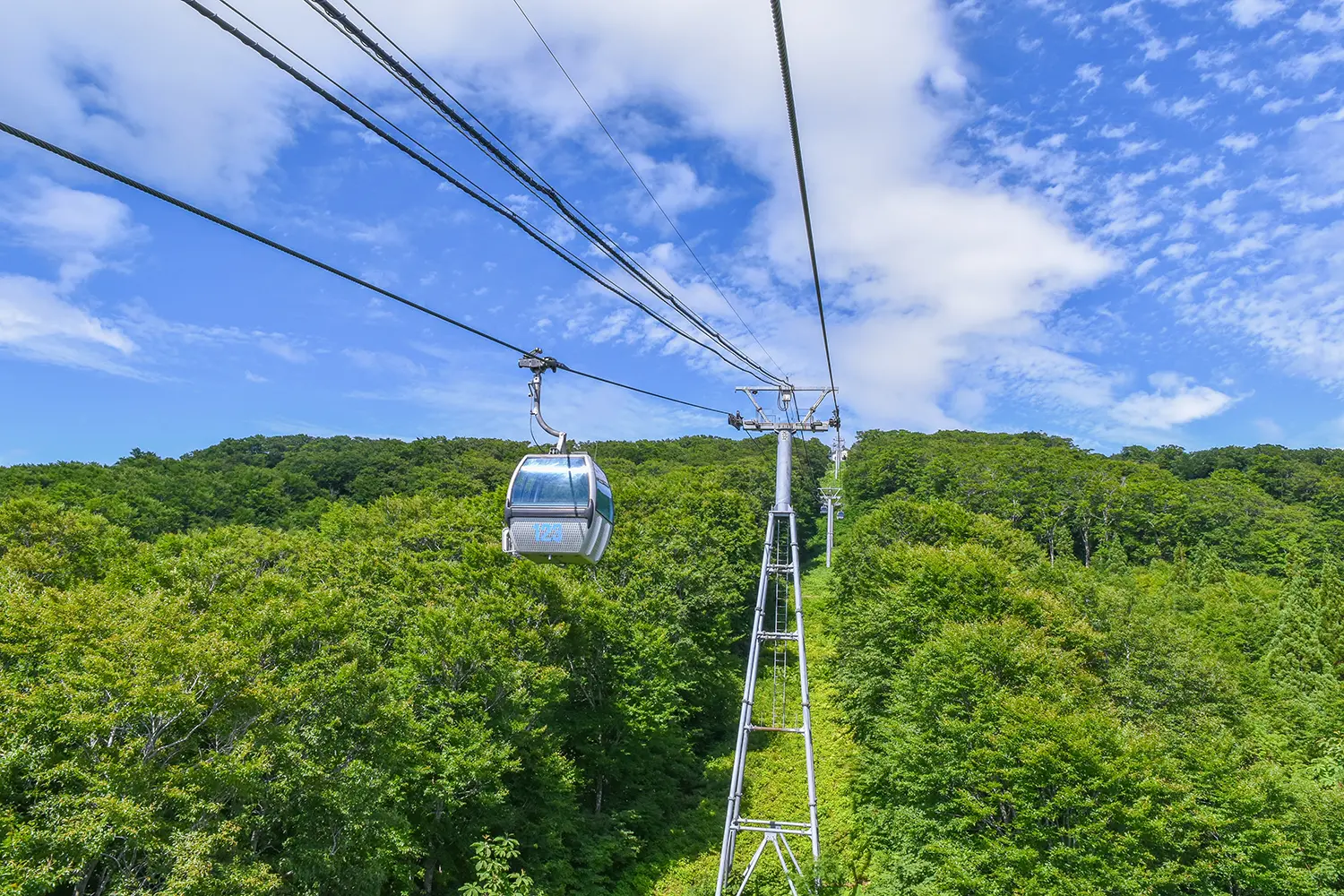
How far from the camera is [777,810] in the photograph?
30562 mm

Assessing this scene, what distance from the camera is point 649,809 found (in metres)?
31.6

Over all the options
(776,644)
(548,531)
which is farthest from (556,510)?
(776,644)

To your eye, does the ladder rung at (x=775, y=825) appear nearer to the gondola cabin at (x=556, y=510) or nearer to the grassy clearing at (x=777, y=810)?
the grassy clearing at (x=777, y=810)

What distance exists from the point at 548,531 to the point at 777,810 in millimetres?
24295

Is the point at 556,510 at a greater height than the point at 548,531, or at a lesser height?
greater

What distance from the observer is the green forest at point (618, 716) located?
16891 millimetres

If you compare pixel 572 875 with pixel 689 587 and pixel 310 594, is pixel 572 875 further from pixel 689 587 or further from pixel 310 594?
pixel 689 587

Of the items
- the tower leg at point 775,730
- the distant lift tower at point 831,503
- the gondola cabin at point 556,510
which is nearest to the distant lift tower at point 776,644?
the tower leg at point 775,730

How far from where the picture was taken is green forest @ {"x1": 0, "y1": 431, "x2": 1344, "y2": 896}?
16.9 metres

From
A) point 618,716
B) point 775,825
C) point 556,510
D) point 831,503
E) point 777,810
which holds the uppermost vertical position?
point 831,503

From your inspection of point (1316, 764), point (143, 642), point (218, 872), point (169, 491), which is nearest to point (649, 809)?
point (218, 872)

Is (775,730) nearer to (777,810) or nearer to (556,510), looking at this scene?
(777,810)

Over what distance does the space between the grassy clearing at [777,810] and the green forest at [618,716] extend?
0.66 feet

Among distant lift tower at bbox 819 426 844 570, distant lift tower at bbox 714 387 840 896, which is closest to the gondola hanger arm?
distant lift tower at bbox 714 387 840 896
